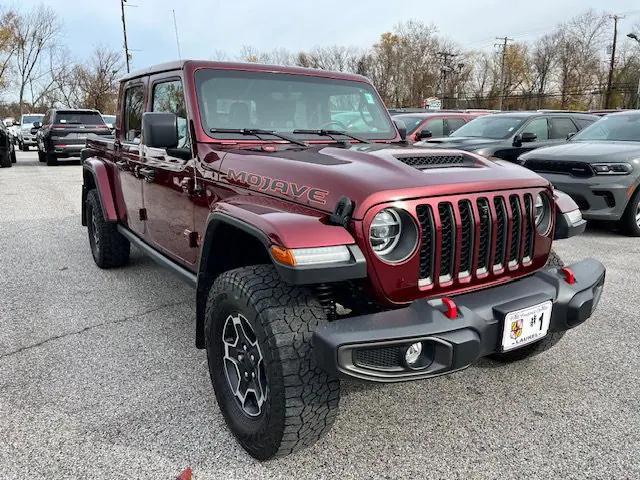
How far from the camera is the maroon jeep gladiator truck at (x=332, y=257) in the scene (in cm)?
202

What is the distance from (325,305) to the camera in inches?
93.0

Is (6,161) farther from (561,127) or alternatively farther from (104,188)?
(561,127)

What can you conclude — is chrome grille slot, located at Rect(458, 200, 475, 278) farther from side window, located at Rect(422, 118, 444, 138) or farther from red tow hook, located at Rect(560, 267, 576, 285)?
side window, located at Rect(422, 118, 444, 138)

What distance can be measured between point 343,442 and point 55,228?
242 inches

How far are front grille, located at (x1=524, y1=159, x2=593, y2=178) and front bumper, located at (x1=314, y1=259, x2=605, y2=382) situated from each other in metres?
4.89

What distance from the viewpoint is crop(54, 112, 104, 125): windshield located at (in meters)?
15.7

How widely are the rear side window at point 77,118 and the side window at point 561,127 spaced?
489 inches

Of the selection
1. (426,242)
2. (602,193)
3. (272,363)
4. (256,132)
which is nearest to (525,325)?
(426,242)

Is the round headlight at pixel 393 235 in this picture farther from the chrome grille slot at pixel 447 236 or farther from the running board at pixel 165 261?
the running board at pixel 165 261

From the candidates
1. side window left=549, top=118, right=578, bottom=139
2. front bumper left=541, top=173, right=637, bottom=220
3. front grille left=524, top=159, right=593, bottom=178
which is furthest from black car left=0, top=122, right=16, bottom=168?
front bumper left=541, top=173, right=637, bottom=220

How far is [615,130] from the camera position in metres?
7.50

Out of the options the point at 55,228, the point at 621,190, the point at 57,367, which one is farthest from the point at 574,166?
the point at 55,228

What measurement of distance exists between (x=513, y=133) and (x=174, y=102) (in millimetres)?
7260

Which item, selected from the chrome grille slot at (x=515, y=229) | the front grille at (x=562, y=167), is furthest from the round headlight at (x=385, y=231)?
the front grille at (x=562, y=167)
